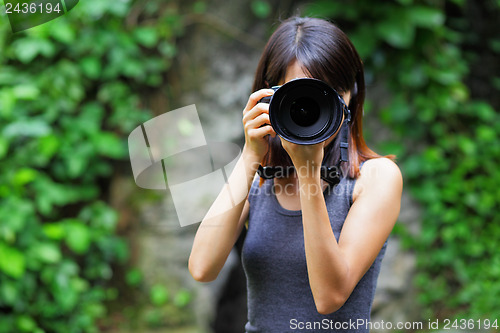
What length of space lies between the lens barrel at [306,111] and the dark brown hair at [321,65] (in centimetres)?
9

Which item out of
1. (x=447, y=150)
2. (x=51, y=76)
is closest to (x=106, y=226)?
(x=51, y=76)

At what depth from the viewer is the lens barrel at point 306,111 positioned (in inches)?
35.2

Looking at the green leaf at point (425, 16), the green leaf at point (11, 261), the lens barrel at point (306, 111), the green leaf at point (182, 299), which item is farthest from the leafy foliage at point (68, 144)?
the lens barrel at point (306, 111)

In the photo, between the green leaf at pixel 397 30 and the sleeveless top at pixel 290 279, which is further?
the green leaf at pixel 397 30

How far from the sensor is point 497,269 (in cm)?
281

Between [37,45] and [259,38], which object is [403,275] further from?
[37,45]

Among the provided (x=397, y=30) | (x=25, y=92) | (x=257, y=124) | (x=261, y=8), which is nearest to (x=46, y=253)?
(x=25, y=92)

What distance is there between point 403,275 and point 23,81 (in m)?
2.58

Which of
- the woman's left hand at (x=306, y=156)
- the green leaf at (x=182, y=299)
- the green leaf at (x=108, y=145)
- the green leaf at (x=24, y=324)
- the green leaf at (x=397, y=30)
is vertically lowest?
the green leaf at (x=182, y=299)

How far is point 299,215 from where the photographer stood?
1.04 metres

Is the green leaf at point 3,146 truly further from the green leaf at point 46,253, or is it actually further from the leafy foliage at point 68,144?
the green leaf at point 46,253

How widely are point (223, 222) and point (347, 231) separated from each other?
0.28m

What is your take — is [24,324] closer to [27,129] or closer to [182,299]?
[182,299]

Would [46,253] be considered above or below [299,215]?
below
